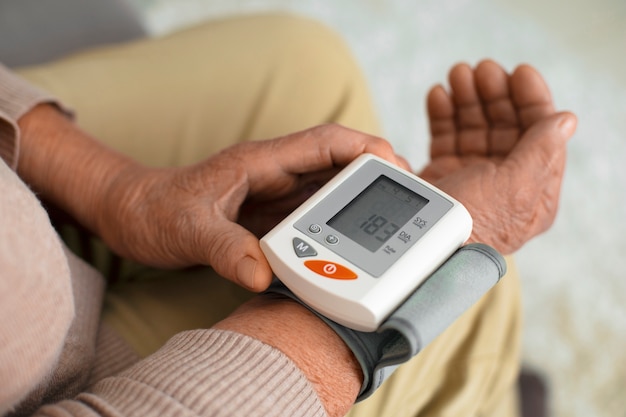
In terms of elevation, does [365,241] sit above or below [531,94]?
below

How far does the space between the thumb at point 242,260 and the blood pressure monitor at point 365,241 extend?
0.01 metres

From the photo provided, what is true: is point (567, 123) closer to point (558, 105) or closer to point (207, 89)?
point (207, 89)

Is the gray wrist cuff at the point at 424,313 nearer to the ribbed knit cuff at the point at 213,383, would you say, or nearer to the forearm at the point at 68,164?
the ribbed knit cuff at the point at 213,383

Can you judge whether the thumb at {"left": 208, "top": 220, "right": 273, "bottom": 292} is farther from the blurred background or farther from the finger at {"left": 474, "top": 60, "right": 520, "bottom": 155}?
the blurred background

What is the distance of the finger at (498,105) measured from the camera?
2.94ft

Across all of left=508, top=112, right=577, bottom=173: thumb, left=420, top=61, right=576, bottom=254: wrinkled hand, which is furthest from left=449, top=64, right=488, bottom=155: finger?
left=508, top=112, right=577, bottom=173: thumb

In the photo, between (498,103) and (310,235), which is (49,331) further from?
(498,103)

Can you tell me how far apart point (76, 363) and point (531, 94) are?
0.63 m

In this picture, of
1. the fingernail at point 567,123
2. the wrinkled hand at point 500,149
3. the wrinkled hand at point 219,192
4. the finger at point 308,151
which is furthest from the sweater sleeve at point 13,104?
the fingernail at point 567,123

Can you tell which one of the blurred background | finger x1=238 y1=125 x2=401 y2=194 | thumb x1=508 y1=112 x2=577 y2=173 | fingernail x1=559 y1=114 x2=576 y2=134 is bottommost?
the blurred background

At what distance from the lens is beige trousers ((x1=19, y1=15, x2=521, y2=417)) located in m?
0.77

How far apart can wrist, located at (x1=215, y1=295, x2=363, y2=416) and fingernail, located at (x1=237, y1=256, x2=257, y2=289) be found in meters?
0.04

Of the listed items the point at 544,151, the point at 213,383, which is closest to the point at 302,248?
the point at 213,383

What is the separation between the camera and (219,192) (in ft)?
2.33
